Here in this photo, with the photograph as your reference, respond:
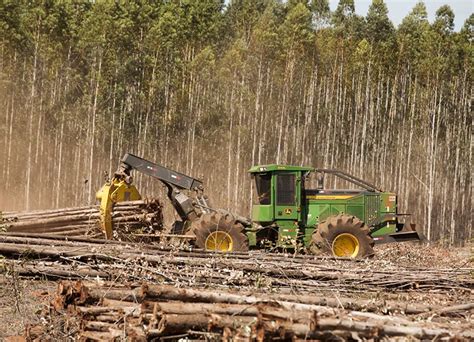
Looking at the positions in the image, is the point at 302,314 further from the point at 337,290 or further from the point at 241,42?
the point at 241,42

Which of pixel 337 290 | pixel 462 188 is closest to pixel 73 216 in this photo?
pixel 337 290

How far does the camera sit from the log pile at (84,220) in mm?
16359

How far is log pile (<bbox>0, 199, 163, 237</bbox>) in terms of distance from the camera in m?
16.4

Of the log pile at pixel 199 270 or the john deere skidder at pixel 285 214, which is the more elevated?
the john deere skidder at pixel 285 214

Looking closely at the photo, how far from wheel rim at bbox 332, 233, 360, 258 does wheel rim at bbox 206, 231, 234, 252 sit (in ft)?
7.94

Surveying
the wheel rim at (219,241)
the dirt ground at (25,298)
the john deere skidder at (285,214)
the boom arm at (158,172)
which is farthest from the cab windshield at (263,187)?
the dirt ground at (25,298)

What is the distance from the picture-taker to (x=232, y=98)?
1720 inches

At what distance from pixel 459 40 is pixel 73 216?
3362cm

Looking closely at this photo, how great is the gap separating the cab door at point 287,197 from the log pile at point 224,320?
30.2 feet

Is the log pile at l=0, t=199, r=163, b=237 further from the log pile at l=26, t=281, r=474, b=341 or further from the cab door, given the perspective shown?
the log pile at l=26, t=281, r=474, b=341

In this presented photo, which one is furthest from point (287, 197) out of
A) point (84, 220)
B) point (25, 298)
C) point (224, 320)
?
point (224, 320)

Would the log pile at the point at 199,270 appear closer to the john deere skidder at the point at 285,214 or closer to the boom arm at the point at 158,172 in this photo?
the john deere skidder at the point at 285,214

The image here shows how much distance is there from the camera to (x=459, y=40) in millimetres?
44531

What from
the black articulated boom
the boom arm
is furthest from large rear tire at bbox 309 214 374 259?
the boom arm
